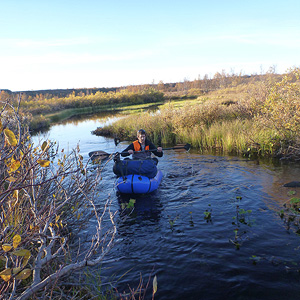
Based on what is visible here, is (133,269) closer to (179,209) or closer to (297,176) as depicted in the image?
(179,209)

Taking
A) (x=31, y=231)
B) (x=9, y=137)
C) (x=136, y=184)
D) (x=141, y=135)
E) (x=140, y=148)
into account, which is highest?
(x=9, y=137)

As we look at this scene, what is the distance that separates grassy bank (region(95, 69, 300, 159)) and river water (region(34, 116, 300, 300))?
198 cm

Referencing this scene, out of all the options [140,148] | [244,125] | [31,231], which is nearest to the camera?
→ [31,231]

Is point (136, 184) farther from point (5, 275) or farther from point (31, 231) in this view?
point (5, 275)

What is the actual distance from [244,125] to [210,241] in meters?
8.67

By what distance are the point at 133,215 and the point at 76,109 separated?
138 ft

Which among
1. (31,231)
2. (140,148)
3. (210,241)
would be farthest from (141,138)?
(31,231)

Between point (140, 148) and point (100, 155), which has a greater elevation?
point (140, 148)

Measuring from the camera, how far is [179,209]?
692 centimetres

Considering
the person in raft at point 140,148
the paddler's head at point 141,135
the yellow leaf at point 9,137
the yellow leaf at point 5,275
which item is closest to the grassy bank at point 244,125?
the person in raft at point 140,148

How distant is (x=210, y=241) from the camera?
17.5ft

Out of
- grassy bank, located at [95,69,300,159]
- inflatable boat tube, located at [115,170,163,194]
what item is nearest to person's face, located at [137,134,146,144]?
inflatable boat tube, located at [115,170,163,194]

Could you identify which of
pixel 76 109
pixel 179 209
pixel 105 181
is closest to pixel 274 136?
pixel 179 209

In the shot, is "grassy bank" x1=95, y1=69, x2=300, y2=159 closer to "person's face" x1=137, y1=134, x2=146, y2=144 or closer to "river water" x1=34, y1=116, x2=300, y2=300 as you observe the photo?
"river water" x1=34, y1=116, x2=300, y2=300
